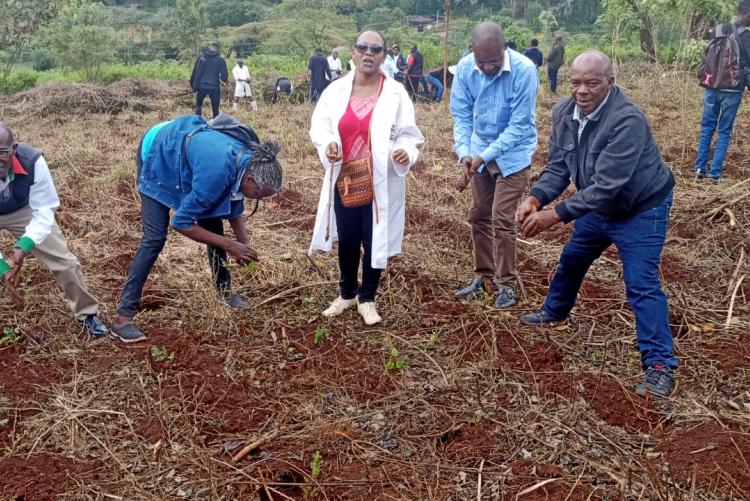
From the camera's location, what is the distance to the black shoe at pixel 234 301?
405cm

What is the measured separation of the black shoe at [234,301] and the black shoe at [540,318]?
5.47 feet

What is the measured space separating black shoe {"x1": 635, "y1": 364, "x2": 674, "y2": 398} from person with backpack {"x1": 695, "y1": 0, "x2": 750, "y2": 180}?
4091 millimetres

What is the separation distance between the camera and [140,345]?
3.63 metres

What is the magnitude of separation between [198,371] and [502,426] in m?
1.55

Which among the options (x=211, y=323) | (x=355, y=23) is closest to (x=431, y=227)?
(x=211, y=323)

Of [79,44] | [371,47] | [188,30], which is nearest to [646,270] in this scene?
[371,47]

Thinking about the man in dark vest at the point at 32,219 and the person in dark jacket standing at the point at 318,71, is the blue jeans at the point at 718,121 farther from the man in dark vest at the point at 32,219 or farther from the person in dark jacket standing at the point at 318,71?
the person in dark jacket standing at the point at 318,71

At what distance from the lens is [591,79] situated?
2922mm

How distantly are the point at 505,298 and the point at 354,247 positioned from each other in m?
1.01

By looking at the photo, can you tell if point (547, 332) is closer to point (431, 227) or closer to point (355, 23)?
point (431, 227)

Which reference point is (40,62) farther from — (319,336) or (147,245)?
(319,336)

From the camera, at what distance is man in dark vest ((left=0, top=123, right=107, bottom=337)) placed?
325cm

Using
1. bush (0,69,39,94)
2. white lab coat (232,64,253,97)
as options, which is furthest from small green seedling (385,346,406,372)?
bush (0,69,39,94)

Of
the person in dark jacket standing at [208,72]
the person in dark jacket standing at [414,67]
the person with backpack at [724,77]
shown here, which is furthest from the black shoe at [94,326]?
the person in dark jacket standing at [414,67]
